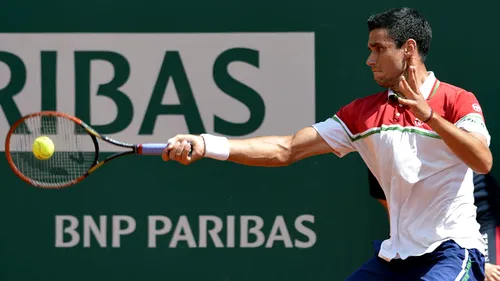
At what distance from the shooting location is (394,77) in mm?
4297

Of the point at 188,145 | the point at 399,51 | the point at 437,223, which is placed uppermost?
the point at 399,51

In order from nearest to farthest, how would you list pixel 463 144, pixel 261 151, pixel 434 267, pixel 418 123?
pixel 463 144, pixel 434 267, pixel 418 123, pixel 261 151

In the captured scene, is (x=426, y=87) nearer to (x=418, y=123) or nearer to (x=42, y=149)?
(x=418, y=123)

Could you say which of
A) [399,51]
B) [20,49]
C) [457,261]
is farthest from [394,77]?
[20,49]

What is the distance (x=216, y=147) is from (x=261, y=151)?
0.20m

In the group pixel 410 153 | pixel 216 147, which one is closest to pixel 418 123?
Answer: pixel 410 153

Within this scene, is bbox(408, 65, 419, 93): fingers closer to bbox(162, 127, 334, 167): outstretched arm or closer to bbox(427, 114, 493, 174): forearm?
bbox(427, 114, 493, 174): forearm

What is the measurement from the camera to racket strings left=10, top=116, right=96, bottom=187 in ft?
16.2

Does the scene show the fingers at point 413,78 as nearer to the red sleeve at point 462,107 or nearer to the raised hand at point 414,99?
the raised hand at point 414,99

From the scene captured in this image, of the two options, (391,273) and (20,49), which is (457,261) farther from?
(20,49)

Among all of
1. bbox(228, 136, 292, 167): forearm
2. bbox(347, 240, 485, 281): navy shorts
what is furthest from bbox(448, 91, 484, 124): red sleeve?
bbox(228, 136, 292, 167): forearm

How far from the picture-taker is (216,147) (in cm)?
429

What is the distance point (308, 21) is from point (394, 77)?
42.7 inches

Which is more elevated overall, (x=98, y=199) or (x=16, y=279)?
(x=98, y=199)
